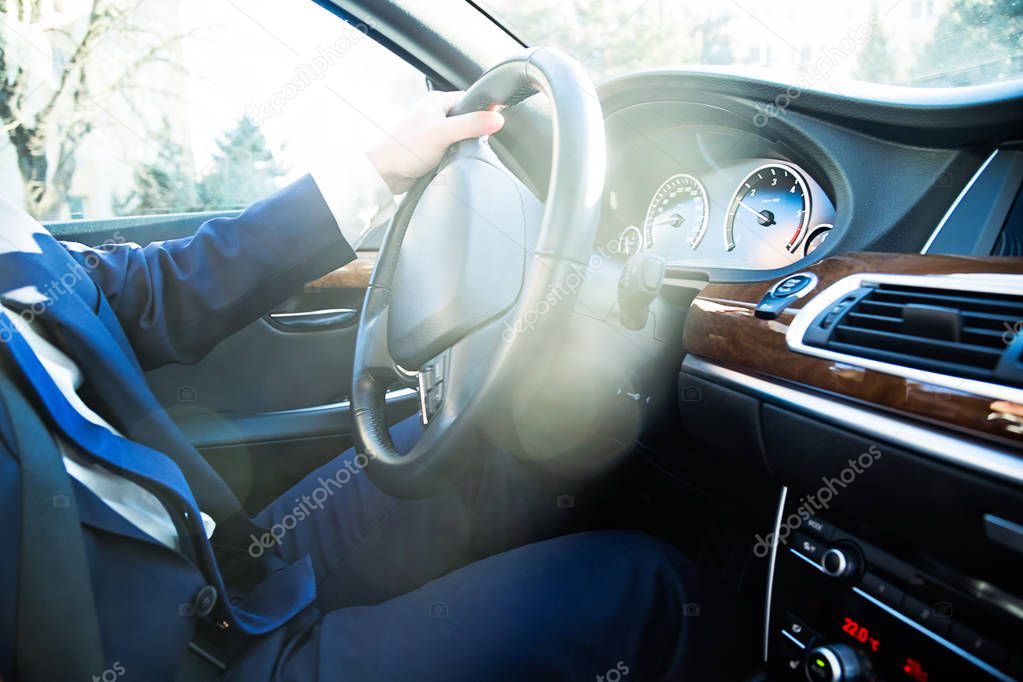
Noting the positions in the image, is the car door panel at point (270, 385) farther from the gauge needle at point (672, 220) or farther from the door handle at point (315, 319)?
the gauge needle at point (672, 220)

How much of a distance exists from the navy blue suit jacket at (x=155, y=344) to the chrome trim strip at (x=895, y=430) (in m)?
0.63

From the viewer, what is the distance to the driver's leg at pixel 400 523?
110cm

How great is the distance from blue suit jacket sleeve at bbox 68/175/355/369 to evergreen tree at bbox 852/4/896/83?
835 mm

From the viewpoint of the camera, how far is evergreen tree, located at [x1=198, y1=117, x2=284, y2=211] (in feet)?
5.37

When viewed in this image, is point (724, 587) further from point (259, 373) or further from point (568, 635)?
point (259, 373)

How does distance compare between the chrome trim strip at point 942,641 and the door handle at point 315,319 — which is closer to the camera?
the chrome trim strip at point 942,641

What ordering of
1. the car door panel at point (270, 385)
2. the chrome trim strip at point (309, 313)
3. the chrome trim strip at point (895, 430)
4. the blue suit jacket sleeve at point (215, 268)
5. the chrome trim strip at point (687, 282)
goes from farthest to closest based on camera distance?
the chrome trim strip at point (309, 313) → the car door panel at point (270, 385) → the chrome trim strip at point (687, 282) → the blue suit jacket sleeve at point (215, 268) → the chrome trim strip at point (895, 430)

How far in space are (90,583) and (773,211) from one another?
1.10m

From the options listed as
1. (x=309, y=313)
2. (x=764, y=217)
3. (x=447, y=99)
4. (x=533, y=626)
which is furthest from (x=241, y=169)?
(x=533, y=626)

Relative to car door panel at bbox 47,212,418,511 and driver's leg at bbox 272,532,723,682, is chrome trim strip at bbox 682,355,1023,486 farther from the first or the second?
car door panel at bbox 47,212,418,511

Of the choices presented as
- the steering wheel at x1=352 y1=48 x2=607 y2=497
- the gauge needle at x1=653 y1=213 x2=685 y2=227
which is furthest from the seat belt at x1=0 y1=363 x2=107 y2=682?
the gauge needle at x1=653 y1=213 x2=685 y2=227

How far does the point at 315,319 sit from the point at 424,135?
85cm

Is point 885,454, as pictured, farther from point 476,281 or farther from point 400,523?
point 400,523

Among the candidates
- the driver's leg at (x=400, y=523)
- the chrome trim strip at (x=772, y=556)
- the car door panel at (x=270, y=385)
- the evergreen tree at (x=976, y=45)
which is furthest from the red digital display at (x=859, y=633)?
the car door panel at (x=270, y=385)
